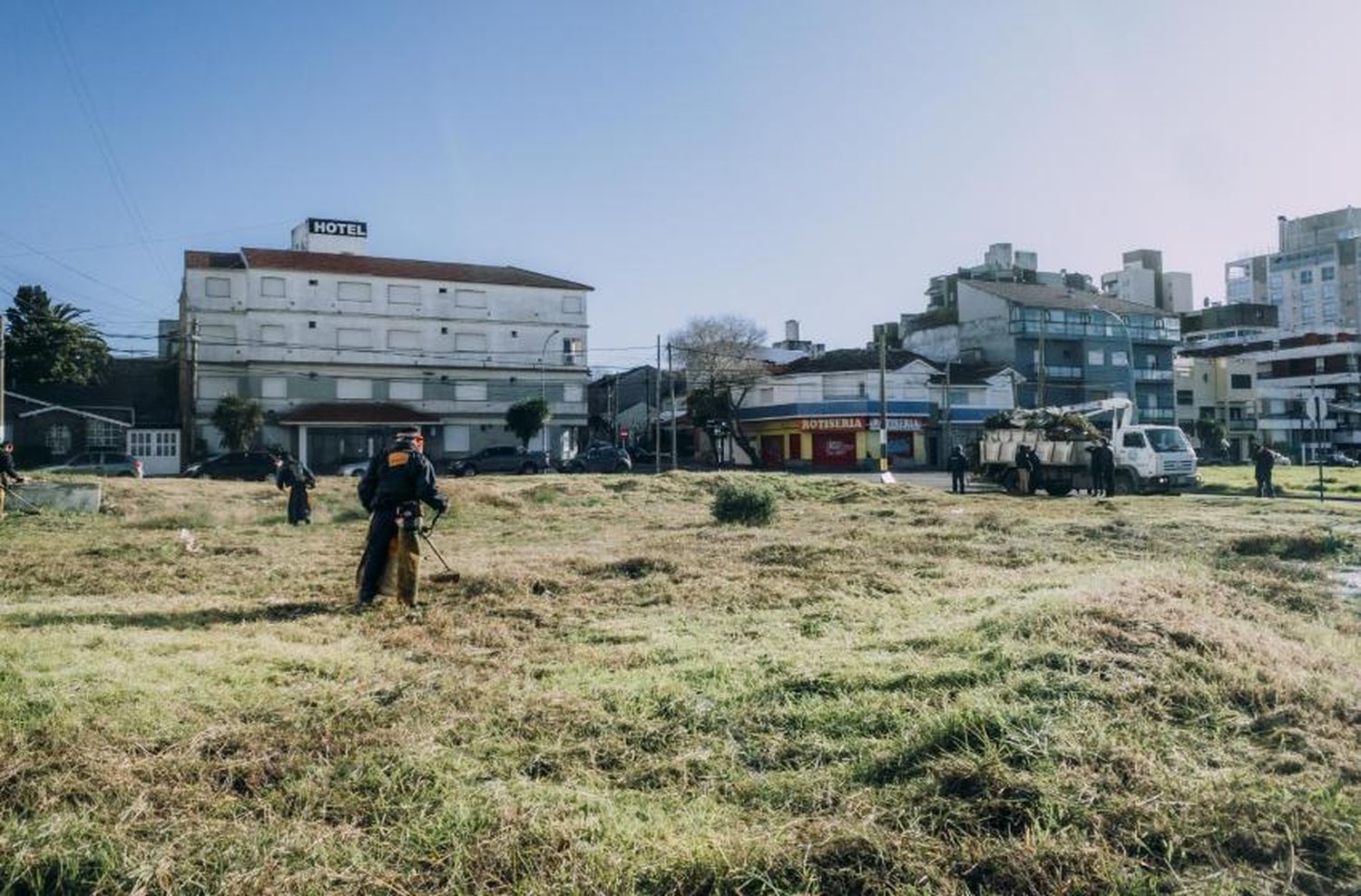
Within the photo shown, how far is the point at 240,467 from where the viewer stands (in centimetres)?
3694

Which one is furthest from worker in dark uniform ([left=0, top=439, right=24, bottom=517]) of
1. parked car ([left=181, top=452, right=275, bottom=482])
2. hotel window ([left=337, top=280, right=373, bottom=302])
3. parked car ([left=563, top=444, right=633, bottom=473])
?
hotel window ([left=337, top=280, right=373, bottom=302])

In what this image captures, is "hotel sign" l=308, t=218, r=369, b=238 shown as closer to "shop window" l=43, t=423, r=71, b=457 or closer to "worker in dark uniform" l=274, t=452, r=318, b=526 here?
"shop window" l=43, t=423, r=71, b=457

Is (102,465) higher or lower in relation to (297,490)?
higher

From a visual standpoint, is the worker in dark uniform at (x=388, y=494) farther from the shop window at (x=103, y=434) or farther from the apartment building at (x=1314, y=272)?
the apartment building at (x=1314, y=272)

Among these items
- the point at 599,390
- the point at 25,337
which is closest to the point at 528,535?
the point at 25,337

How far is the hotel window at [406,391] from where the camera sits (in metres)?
57.2

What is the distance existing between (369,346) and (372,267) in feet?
15.8

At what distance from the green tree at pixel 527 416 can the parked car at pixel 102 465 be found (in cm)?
1880

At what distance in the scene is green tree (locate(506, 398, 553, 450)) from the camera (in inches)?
2088

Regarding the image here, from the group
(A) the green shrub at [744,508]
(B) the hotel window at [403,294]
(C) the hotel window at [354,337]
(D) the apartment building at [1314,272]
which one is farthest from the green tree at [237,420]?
(D) the apartment building at [1314,272]

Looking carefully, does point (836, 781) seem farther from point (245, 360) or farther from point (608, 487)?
point (245, 360)

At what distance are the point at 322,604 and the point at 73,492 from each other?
14.7m

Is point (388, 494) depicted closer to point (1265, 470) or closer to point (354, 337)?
point (1265, 470)

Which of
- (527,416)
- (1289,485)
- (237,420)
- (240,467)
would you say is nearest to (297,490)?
(240,467)
